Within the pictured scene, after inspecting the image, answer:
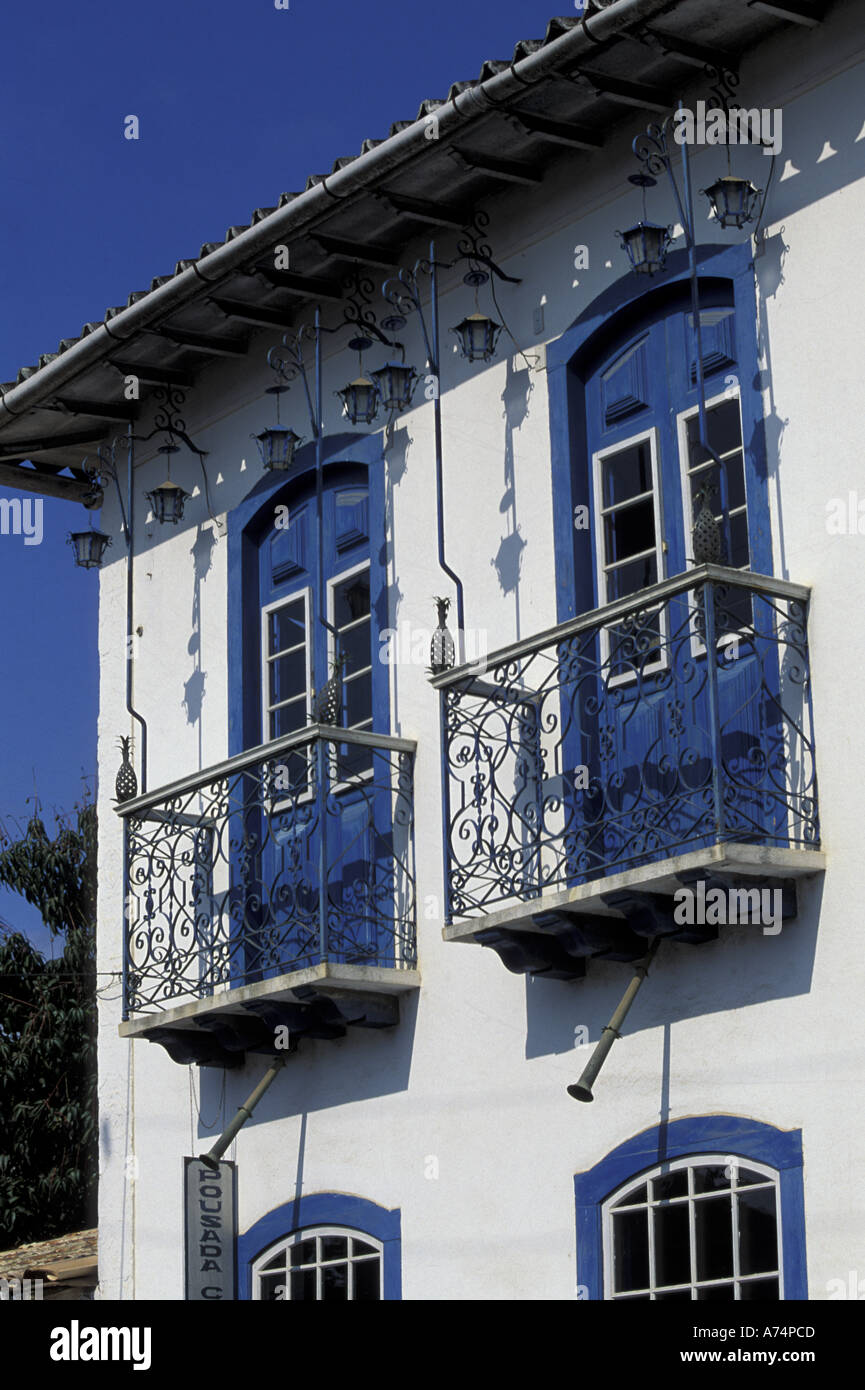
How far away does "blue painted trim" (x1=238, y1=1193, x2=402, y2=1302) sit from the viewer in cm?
1265

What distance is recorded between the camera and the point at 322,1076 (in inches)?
531

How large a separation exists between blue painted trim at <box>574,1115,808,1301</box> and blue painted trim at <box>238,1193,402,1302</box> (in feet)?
4.55

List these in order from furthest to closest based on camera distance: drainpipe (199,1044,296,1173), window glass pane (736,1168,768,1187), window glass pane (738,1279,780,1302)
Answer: drainpipe (199,1044,296,1173), window glass pane (736,1168,768,1187), window glass pane (738,1279,780,1302)

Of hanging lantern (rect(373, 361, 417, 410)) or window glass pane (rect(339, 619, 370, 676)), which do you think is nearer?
hanging lantern (rect(373, 361, 417, 410))

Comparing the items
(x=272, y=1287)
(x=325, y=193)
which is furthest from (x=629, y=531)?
(x=272, y=1287)

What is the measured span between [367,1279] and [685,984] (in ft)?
8.97

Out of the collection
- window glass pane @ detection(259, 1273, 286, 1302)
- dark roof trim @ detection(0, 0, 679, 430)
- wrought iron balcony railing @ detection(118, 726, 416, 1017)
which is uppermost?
dark roof trim @ detection(0, 0, 679, 430)

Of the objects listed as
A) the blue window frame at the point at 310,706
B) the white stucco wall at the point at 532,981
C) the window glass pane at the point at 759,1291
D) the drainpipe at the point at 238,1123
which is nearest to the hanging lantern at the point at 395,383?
the white stucco wall at the point at 532,981

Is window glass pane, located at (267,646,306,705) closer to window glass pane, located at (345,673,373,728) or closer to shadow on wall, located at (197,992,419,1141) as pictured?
window glass pane, located at (345,673,373,728)

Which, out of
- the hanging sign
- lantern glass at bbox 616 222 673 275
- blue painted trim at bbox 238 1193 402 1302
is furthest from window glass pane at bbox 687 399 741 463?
the hanging sign

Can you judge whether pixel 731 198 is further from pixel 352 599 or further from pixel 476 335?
pixel 352 599

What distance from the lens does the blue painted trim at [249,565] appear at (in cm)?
1438
